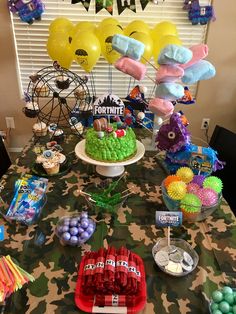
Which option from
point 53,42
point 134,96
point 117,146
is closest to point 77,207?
point 117,146

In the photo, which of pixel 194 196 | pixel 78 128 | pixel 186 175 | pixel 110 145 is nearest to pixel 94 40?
pixel 78 128

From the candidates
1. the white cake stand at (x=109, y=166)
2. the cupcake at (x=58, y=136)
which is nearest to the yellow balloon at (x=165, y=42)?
the white cake stand at (x=109, y=166)

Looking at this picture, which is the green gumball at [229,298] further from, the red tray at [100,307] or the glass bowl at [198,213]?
the glass bowl at [198,213]

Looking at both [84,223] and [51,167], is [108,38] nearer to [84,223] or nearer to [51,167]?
[51,167]

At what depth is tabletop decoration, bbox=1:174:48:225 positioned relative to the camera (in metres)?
1.16

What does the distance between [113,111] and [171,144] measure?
1.36ft

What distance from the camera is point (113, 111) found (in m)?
1.65

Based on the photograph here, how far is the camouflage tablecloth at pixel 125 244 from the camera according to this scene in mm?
891

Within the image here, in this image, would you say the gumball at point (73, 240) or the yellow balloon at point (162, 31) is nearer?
the gumball at point (73, 240)

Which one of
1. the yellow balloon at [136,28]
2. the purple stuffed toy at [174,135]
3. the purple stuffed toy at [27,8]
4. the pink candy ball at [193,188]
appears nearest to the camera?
the pink candy ball at [193,188]

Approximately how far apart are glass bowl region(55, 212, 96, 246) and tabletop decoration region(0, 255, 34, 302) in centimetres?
17

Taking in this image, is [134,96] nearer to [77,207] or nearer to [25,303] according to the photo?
[77,207]

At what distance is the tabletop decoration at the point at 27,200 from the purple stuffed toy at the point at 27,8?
3.99 ft

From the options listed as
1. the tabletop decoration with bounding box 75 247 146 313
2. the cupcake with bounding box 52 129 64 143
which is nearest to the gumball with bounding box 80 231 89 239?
the tabletop decoration with bounding box 75 247 146 313
